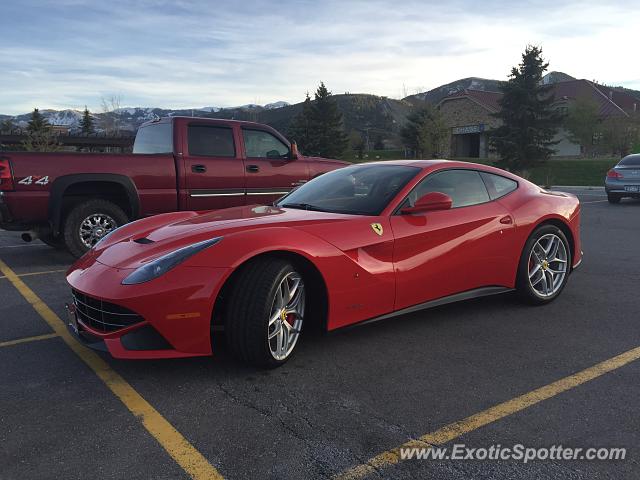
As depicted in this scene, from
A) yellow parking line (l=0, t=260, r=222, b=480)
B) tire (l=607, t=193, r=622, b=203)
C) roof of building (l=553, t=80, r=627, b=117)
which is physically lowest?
yellow parking line (l=0, t=260, r=222, b=480)

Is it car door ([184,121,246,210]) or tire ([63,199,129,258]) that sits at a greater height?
car door ([184,121,246,210])

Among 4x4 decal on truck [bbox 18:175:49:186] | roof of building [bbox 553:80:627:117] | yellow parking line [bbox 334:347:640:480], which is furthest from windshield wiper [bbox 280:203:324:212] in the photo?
roof of building [bbox 553:80:627:117]

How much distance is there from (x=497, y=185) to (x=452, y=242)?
0.97m

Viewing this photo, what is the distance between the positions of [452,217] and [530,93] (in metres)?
34.0

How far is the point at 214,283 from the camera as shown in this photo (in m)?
3.05

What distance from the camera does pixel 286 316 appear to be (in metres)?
3.37

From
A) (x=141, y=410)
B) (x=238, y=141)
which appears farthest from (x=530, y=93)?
(x=141, y=410)

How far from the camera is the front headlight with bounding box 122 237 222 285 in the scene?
3.04 m

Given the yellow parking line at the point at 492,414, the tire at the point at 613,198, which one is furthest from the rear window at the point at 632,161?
the yellow parking line at the point at 492,414

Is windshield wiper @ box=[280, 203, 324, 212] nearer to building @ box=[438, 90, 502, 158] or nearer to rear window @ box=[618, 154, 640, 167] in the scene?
rear window @ box=[618, 154, 640, 167]

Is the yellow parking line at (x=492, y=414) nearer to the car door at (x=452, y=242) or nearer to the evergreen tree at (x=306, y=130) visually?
the car door at (x=452, y=242)

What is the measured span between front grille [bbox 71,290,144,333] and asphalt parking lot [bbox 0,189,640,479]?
0.35m

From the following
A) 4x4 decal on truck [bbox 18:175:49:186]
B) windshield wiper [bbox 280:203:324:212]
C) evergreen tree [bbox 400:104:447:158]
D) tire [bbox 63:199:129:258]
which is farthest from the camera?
evergreen tree [bbox 400:104:447:158]

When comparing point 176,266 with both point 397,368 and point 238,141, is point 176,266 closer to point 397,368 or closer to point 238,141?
point 397,368
